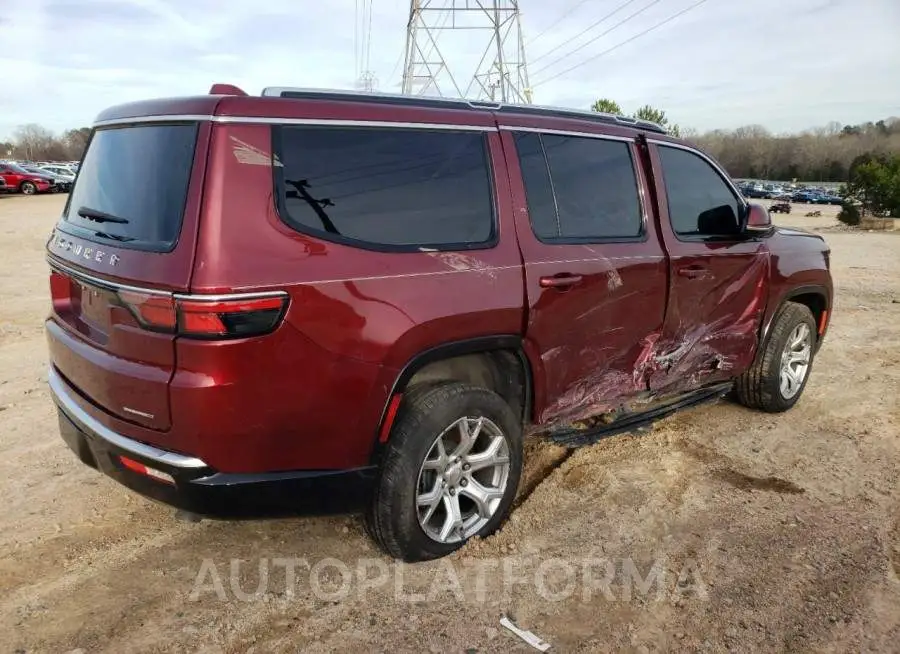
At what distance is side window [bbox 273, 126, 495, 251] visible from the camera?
257 centimetres

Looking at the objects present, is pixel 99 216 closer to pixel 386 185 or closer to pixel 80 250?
pixel 80 250

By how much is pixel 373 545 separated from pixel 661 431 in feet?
7.60

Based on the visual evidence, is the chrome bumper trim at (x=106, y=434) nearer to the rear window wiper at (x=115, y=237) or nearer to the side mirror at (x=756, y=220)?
the rear window wiper at (x=115, y=237)

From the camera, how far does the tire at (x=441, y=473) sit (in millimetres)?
2842

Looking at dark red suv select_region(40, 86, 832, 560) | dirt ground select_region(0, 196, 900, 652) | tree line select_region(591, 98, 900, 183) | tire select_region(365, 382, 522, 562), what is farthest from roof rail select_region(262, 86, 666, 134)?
tree line select_region(591, 98, 900, 183)

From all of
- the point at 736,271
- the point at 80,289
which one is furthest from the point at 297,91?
the point at 736,271

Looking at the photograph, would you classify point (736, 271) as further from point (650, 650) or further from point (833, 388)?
point (650, 650)

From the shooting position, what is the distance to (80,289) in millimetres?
2854

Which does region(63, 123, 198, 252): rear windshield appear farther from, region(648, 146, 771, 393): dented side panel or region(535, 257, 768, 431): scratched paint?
A: region(648, 146, 771, 393): dented side panel

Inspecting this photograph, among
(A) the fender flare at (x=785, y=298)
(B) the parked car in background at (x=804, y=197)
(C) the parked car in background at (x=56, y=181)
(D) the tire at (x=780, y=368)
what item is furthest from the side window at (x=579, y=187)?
(B) the parked car in background at (x=804, y=197)

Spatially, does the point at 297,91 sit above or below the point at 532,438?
above

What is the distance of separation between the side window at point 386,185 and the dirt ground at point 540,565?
1.46 m

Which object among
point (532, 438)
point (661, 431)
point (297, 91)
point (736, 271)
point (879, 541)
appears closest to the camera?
point (297, 91)

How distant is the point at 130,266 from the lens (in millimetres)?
2504
